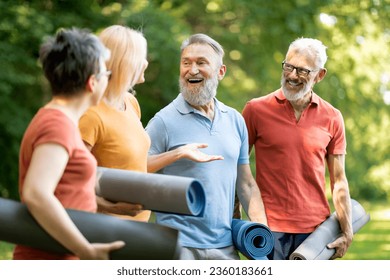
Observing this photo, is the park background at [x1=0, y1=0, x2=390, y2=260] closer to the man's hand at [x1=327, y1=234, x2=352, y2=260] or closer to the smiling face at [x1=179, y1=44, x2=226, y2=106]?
the man's hand at [x1=327, y1=234, x2=352, y2=260]

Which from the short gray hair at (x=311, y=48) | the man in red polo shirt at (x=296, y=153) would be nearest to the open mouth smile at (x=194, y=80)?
the man in red polo shirt at (x=296, y=153)

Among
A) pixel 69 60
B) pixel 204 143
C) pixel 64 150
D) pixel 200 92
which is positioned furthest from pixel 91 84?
pixel 200 92

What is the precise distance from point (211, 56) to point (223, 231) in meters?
0.90

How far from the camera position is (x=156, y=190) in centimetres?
302

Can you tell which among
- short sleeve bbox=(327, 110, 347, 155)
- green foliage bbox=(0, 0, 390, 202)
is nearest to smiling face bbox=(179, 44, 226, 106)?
short sleeve bbox=(327, 110, 347, 155)

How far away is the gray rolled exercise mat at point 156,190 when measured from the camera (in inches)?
118

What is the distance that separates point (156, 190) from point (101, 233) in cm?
36

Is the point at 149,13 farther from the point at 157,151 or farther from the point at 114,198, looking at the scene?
the point at 114,198

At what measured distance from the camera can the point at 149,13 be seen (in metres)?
14.7

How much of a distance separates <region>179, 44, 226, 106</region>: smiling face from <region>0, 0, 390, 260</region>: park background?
8.42m

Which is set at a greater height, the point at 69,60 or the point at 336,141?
the point at 69,60

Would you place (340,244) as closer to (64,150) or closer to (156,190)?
(156,190)

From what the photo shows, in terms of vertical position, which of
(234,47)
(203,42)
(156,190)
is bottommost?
(156,190)

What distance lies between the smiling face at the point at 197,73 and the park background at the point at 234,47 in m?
8.42
